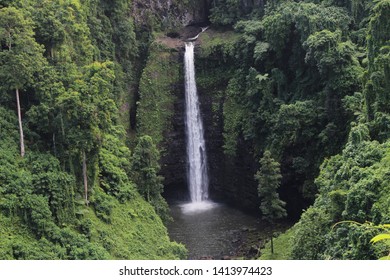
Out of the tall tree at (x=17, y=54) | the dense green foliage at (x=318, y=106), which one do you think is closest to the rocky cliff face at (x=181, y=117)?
the dense green foliage at (x=318, y=106)

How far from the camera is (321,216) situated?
2139 centimetres

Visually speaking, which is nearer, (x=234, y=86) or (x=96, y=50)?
(x=96, y=50)

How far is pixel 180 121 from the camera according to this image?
3644 centimetres

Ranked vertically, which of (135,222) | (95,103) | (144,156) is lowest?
(135,222)

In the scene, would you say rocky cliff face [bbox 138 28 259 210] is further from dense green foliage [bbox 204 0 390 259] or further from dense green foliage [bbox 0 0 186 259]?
dense green foliage [bbox 0 0 186 259]

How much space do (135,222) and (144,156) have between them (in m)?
3.66

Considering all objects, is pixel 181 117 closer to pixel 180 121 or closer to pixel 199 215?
pixel 180 121

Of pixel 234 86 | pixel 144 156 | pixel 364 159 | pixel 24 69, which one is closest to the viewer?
pixel 364 159

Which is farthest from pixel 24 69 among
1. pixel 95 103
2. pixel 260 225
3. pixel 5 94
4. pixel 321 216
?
pixel 260 225

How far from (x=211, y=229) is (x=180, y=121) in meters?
9.29

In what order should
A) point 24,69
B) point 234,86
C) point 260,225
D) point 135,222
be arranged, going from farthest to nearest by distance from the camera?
point 234,86 → point 260,225 → point 135,222 → point 24,69

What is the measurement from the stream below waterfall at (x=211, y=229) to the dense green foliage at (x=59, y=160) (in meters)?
1.95

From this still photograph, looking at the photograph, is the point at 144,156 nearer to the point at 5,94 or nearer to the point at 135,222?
the point at 135,222

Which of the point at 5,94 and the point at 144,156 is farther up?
the point at 5,94
